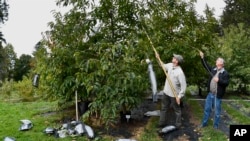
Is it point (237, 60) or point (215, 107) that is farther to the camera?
point (237, 60)

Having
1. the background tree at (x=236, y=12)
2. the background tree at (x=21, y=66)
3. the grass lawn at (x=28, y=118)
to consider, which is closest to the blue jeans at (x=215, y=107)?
the grass lawn at (x=28, y=118)

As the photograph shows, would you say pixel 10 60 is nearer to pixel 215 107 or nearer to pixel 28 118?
pixel 28 118

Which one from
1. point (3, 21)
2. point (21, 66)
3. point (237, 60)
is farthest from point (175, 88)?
point (21, 66)

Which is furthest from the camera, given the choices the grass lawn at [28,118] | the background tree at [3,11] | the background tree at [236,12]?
the background tree at [3,11]

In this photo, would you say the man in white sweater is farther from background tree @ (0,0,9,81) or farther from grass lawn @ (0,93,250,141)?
background tree @ (0,0,9,81)

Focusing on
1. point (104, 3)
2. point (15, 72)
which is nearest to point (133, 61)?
point (104, 3)

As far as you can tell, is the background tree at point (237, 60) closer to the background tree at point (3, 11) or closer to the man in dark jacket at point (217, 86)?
the man in dark jacket at point (217, 86)

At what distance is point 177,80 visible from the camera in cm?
664

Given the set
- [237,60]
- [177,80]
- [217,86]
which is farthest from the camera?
[237,60]

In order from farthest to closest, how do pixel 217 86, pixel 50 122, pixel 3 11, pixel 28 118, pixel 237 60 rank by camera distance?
pixel 3 11 → pixel 237 60 → pixel 28 118 → pixel 50 122 → pixel 217 86

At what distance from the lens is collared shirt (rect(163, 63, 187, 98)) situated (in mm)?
6516

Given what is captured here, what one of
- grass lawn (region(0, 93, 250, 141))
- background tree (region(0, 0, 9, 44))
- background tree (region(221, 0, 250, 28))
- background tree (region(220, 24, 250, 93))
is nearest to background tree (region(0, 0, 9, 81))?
background tree (region(0, 0, 9, 44))

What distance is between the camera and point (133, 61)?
22.3 feet

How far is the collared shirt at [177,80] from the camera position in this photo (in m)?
6.52
